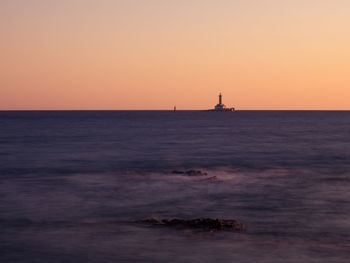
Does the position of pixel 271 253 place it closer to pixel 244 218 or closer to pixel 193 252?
pixel 193 252

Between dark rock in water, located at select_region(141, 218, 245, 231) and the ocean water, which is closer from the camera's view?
the ocean water

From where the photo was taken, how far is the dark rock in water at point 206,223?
15908 millimetres

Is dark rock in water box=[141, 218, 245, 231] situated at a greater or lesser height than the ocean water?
greater

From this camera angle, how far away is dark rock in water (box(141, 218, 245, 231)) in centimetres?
1591

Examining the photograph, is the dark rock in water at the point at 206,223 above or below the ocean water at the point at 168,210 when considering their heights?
above

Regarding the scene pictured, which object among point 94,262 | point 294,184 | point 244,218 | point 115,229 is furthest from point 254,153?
point 94,262

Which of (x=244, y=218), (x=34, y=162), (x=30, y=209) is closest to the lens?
(x=244, y=218)

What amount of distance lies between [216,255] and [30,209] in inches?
364

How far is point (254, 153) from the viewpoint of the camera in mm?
47094

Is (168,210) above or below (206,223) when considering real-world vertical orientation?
below

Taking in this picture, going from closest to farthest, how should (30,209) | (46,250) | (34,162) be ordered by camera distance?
(46,250)
(30,209)
(34,162)

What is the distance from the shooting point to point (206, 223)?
1619 cm

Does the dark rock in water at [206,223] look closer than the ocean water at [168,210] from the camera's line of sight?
No

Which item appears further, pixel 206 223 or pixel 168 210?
pixel 168 210
